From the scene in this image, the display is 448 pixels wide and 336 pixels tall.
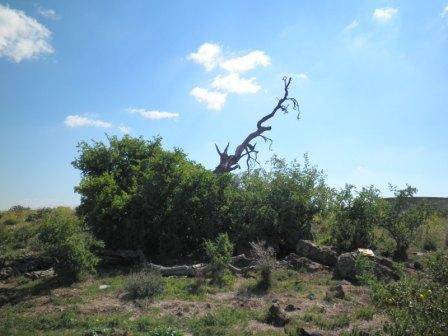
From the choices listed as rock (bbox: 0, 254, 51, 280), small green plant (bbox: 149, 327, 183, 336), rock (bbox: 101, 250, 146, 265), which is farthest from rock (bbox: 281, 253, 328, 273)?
rock (bbox: 0, 254, 51, 280)

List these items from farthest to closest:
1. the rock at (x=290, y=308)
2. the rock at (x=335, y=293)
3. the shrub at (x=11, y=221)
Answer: the shrub at (x=11, y=221), the rock at (x=335, y=293), the rock at (x=290, y=308)

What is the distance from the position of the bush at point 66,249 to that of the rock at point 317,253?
6776 mm

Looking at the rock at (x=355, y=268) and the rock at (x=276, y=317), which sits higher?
the rock at (x=355, y=268)

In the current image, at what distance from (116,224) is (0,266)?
4.02 metres

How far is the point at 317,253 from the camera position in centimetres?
1445

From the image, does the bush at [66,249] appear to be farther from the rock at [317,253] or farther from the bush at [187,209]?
the rock at [317,253]

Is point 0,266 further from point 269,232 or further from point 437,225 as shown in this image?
point 437,225

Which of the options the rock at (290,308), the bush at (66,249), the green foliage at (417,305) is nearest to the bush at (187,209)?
the bush at (66,249)

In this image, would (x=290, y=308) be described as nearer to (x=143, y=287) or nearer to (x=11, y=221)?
(x=143, y=287)

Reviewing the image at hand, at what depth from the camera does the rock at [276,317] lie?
28.8ft

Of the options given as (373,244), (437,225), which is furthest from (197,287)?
(437,225)

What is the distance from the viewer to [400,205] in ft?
51.2

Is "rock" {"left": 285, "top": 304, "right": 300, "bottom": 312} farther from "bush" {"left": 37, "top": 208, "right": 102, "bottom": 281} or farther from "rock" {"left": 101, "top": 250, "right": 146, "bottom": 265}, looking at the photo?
"rock" {"left": 101, "top": 250, "right": 146, "bottom": 265}

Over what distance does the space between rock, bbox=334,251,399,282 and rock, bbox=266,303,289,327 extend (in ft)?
12.6
